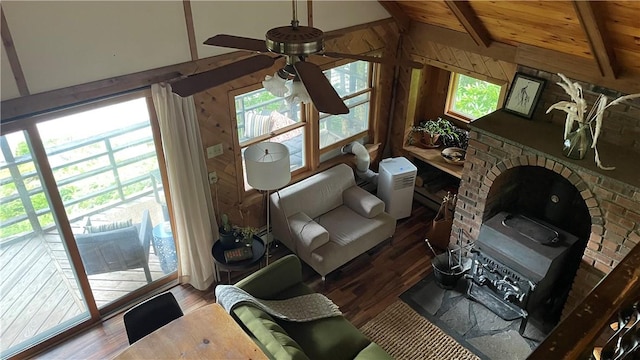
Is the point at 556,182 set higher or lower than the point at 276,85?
lower

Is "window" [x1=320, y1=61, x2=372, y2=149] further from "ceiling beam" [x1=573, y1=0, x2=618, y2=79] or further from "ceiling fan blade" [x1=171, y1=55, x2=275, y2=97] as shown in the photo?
"ceiling fan blade" [x1=171, y1=55, x2=275, y2=97]

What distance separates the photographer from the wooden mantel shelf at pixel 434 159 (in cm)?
541

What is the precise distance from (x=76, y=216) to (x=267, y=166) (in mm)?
1665

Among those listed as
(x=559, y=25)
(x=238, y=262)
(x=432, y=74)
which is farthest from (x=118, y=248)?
(x=559, y=25)

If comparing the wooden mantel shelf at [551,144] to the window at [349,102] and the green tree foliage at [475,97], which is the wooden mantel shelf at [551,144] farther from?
the window at [349,102]

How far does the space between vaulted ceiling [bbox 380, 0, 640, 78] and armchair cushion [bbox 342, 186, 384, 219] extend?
1919 mm

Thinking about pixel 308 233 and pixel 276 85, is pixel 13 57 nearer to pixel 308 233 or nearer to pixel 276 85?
pixel 276 85

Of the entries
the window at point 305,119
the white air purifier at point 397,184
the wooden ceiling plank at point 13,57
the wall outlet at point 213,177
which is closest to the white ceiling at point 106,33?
the wooden ceiling plank at point 13,57

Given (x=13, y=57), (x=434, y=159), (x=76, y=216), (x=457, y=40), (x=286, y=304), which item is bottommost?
(x=286, y=304)

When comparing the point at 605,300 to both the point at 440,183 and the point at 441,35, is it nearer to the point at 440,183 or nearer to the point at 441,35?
the point at 441,35

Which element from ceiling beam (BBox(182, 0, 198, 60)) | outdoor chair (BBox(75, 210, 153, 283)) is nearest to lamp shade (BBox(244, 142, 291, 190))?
ceiling beam (BBox(182, 0, 198, 60))

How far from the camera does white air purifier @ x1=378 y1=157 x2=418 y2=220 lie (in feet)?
17.5

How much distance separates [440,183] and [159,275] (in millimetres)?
3479

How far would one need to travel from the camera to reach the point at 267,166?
4039 mm
